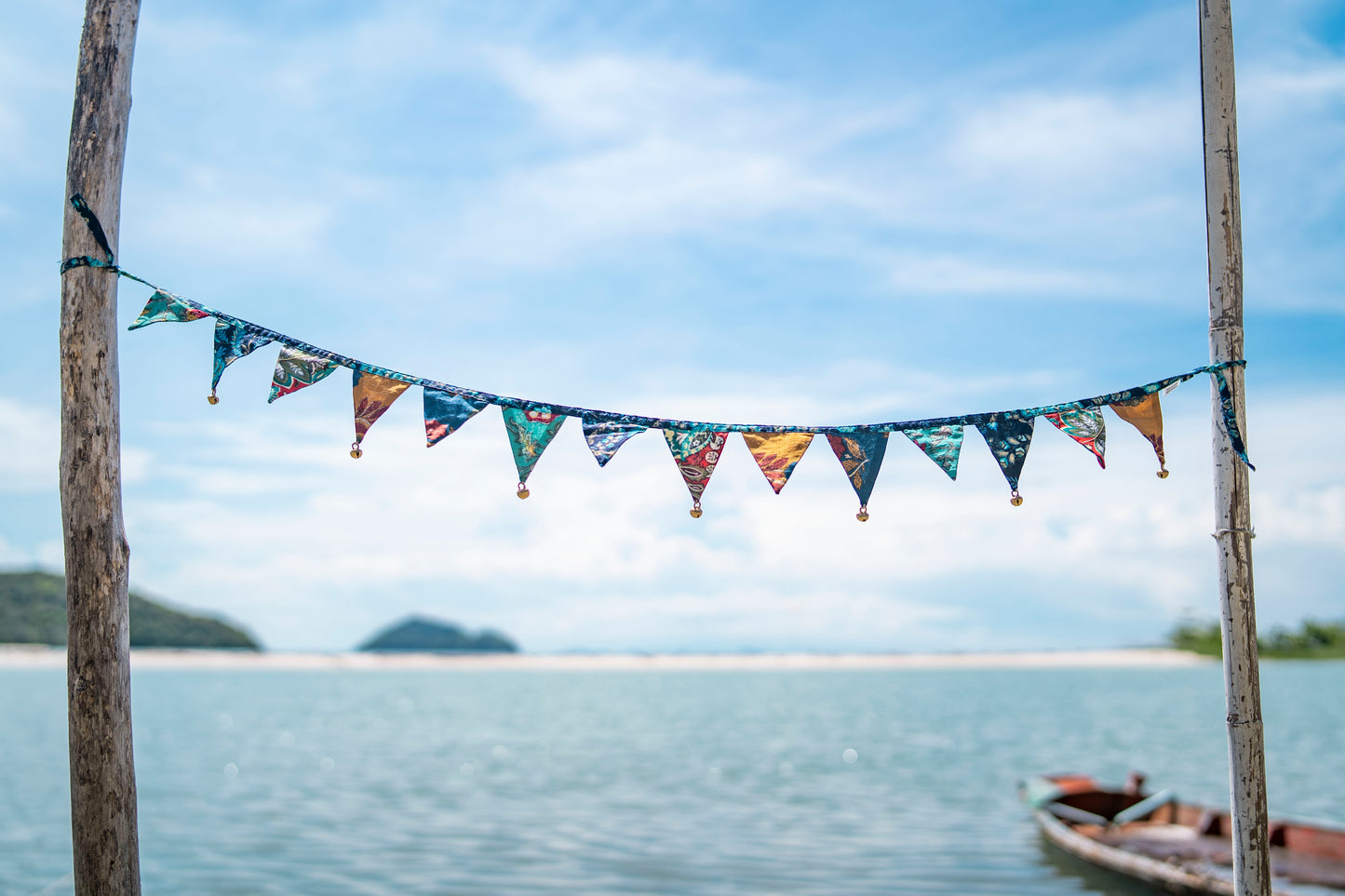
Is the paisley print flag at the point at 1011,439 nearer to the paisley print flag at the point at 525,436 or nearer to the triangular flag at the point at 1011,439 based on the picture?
the triangular flag at the point at 1011,439

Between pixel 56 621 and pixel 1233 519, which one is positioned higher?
pixel 1233 519

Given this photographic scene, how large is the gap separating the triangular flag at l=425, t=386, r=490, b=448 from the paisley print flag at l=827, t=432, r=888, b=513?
6.97 feet

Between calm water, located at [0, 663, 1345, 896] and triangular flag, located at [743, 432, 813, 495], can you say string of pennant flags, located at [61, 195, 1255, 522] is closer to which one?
triangular flag, located at [743, 432, 813, 495]

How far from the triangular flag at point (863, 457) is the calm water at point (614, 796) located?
36.1 ft

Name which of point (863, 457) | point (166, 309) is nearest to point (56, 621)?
point (166, 309)

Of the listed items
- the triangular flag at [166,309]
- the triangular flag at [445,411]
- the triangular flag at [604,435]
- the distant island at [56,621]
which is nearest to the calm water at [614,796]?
the triangular flag at [604,435]

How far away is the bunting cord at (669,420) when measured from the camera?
5.25 metres

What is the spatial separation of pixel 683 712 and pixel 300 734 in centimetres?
2396

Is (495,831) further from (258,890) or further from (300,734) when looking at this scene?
(300,734)

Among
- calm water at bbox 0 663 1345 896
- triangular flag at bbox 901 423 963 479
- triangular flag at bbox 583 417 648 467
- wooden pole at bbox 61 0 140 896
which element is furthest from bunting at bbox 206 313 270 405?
calm water at bbox 0 663 1345 896

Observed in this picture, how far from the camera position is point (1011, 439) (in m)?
6.00

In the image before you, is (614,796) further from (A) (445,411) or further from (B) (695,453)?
(A) (445,411)

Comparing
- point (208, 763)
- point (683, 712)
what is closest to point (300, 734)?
point (208, 763)

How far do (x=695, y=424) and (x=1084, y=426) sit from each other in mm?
2302
